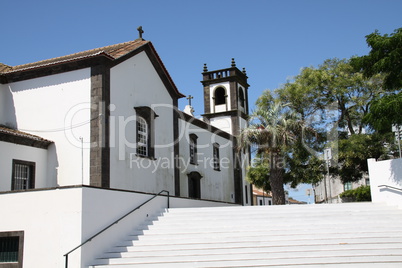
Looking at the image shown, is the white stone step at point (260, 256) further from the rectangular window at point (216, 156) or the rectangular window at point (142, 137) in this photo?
the rectangular window at point (216, 156)

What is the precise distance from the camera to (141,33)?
23.1 meters

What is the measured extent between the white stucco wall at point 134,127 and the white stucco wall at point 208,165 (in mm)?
2350

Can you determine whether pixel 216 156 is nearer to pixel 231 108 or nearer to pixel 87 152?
pixel 231 108

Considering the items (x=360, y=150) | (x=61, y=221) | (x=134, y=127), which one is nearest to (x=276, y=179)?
(x=360, y=150)

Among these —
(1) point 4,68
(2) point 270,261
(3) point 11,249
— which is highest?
(1) point 4,68

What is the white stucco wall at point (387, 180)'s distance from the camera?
48.9 feet

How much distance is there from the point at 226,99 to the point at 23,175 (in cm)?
1957

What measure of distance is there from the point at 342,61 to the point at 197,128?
11.1 m

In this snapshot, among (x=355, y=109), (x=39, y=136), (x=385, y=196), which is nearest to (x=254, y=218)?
(x=385, y=196)

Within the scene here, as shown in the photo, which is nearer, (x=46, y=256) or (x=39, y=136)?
(x=46, y=256)

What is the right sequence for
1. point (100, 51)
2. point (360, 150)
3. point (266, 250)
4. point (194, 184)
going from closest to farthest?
point (266, 250) → point (100, 51) → point (360, 150) → point (194, 184)

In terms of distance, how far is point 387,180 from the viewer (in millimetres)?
15430

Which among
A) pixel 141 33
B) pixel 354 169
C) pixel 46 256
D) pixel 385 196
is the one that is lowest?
pixel 46 256

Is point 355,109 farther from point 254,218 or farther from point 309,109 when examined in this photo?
point 254,218
